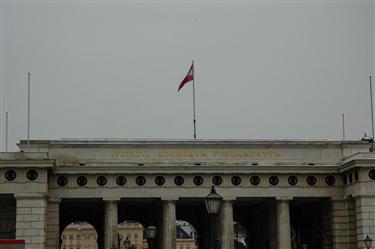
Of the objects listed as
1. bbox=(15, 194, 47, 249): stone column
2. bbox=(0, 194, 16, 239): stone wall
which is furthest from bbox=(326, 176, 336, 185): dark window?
bbox=(0, 194, 16, 239): stone wall

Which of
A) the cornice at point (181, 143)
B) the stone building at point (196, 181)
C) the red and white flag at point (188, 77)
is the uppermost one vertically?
the red and white flag at point (188, 77)

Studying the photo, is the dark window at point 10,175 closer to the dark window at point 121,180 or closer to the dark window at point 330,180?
the dark window at point 121,180

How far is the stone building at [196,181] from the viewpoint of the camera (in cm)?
8144

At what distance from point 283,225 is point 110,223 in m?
17.6

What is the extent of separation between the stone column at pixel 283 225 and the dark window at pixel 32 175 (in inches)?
979

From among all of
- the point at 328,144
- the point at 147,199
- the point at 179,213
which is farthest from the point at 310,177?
the point at 179,213

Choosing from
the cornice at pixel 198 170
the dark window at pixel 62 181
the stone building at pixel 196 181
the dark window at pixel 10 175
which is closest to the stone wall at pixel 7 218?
the stone building at pixel 196 181

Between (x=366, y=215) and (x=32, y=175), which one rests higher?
(x=32, y=175)

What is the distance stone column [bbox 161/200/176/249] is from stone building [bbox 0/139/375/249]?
4.0 inches

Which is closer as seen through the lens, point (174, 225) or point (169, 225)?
point (169, 225)

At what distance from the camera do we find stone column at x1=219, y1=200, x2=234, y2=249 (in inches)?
3334

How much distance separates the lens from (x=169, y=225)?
3332 inches

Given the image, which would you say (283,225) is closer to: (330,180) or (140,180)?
(330,180)

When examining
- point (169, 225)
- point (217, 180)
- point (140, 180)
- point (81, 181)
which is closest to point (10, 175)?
point (81, 181)
